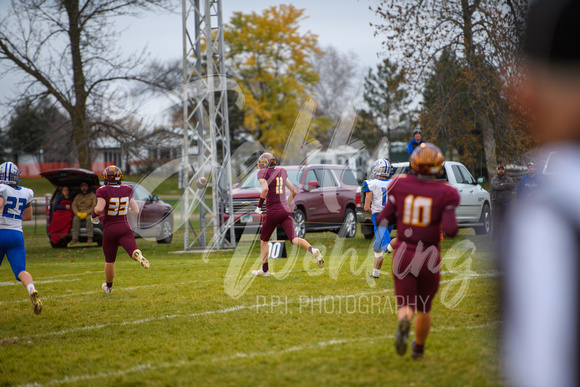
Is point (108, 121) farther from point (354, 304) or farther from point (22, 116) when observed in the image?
point (354, 304)

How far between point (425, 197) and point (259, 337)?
102 inches

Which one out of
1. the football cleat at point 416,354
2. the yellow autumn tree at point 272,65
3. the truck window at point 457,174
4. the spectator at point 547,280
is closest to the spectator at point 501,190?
the truck window at point 457,174

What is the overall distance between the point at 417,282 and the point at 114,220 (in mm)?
6246

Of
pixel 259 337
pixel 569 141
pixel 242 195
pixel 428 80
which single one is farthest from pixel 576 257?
pixel 428 80

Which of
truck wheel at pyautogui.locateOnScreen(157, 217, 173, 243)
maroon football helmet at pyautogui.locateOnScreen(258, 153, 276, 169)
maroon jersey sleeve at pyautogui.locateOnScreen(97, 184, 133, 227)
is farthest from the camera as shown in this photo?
truck wheel at pyautogui.locateOnScreen(157, 217, 173, 243)

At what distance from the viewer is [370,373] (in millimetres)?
4863

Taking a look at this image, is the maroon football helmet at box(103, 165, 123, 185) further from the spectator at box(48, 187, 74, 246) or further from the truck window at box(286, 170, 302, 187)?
the spectator at box(48, 187, 74, 246)

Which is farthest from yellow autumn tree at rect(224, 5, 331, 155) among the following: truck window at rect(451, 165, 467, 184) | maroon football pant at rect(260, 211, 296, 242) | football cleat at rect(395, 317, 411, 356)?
football cleat at rect(395, 317, 411, 356)

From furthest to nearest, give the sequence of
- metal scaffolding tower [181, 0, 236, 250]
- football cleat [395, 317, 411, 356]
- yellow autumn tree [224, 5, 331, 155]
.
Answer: yellow autumn tree [224, 5, 331, 155]
metal scaffolding tower [181, 0, 236, 250]
football cleat [395, 317, 411, 356]

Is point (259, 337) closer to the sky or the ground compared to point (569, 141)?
closer to the ground

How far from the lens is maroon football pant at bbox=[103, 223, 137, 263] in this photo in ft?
31.9

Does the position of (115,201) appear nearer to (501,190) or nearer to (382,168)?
(382,168)

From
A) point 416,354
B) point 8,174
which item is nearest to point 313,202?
point 8,174

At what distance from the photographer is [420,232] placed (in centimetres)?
503
